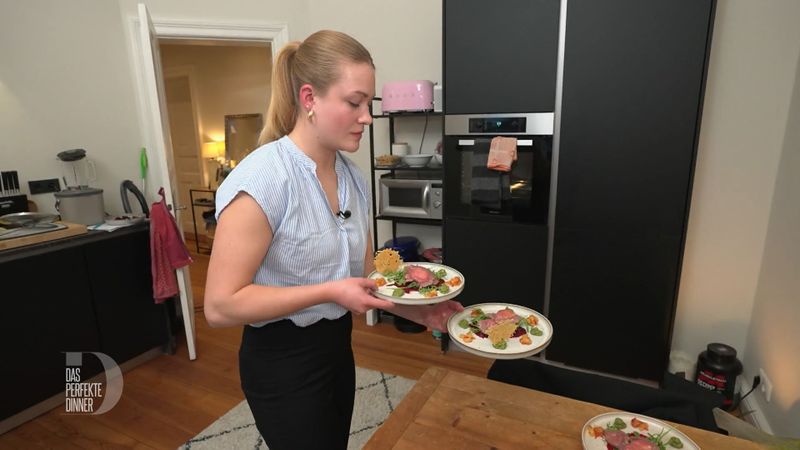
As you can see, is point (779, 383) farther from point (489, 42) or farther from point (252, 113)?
point (252, 113)

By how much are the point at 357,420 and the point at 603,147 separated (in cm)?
184

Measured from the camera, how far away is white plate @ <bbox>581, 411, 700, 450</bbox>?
942 millimetres

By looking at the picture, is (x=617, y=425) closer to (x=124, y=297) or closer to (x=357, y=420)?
(x=357, y=420)

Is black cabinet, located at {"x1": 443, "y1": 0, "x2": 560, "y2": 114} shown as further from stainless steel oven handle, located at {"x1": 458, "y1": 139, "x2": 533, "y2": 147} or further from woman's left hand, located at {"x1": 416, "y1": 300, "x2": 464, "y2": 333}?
woman's left hand, located at {"x1": 416, "y1": 300, "x2": 464, "y2": 333}

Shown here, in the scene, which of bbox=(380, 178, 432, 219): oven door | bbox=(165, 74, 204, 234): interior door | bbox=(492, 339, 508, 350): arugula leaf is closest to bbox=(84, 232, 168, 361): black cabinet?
bbox=(380, 178, 432, 219): oven door

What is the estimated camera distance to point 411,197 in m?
2.84

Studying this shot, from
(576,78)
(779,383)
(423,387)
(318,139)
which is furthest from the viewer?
(576,78)

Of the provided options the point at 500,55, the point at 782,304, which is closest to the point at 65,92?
the point at 500,55

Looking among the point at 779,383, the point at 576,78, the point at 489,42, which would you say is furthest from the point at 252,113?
the point at 779,383

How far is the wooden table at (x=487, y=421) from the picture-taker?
3.44 feet

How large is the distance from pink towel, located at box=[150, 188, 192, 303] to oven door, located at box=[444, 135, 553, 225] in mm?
1597

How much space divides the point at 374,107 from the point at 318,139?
2.35 m

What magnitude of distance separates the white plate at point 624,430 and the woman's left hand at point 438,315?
0.45 m

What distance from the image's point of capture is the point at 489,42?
229cm
